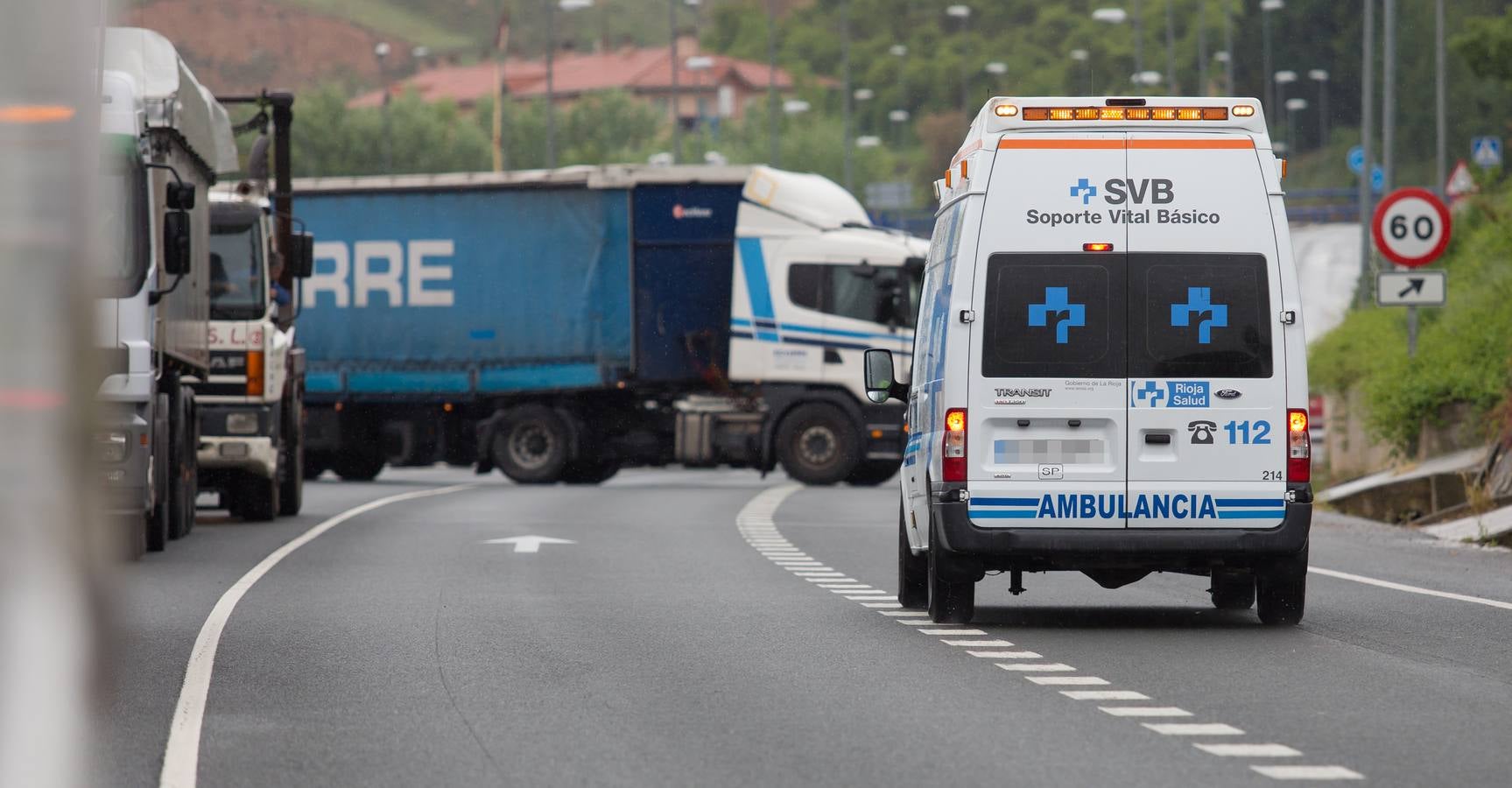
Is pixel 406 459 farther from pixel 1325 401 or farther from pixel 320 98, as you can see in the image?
pixel 320 98

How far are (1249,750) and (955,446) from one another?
15.0 ft

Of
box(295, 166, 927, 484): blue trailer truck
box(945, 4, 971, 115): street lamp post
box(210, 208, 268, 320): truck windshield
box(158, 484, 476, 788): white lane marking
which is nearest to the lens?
Answer: box(158, 484, 476, 788): white lane marking

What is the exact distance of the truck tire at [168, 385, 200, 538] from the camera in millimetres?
20641

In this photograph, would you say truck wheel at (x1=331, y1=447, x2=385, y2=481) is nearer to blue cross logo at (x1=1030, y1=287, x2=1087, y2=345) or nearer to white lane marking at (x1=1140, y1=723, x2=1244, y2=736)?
blue cross logo at (x1=1030, y1=287, x2=1087, y2=345)

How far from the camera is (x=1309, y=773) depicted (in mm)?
7707

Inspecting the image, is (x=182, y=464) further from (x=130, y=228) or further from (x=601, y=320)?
(x=601, y=320)

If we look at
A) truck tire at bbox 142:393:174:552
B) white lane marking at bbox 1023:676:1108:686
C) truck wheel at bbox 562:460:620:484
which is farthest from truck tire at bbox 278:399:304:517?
white lane marking at bbox 1023:676:1108:686

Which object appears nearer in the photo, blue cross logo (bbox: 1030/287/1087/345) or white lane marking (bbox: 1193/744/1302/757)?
white lane marking (bbox: 1193/744/1302/757)

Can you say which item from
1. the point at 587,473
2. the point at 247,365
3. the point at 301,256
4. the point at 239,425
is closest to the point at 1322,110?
the point at 587,473

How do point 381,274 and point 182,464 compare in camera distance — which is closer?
point 182,464

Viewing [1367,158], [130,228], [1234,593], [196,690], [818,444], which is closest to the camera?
[196,690]

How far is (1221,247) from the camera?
12.8 m

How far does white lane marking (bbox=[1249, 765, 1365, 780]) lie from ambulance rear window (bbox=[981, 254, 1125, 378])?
510 centimetres

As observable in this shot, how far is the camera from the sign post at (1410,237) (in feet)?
84.4
